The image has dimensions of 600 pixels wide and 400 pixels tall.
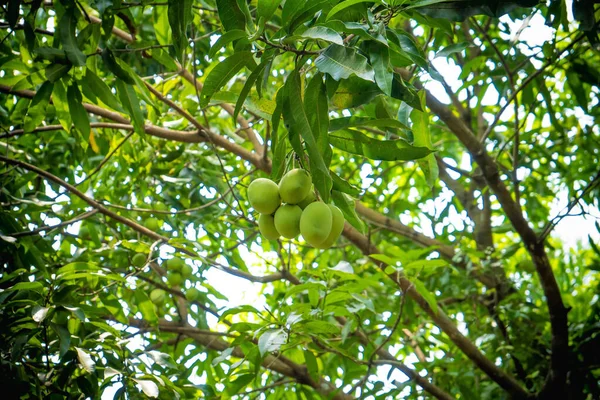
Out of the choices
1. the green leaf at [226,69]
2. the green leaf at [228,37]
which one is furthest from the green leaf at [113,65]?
the green leaf at [228,37]

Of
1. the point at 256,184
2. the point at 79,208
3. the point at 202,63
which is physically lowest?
the point at 256,184

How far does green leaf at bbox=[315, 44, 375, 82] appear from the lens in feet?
4.36

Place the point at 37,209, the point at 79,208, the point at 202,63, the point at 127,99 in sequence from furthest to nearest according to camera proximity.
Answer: the point at 202,63
the point at 79,208
the point at 37,209
the point at 127,99

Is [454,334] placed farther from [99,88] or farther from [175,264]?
[99,88]

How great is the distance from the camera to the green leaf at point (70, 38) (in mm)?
1863

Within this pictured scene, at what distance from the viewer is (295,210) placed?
66.8 inches

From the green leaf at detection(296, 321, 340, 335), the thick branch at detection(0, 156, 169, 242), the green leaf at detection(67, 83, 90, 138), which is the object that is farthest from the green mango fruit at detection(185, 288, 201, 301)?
the green leaf at detection(67, 83, 90, 138)

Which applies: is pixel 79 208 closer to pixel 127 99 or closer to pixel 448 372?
pixel 127 99

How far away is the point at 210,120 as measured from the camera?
3410 millimetres

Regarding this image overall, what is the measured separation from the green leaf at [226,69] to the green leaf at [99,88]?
0.63 meters

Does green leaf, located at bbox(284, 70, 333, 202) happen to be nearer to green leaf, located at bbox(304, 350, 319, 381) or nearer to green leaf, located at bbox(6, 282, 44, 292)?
green leaf, located at bbox(6, 282, 44, 292)

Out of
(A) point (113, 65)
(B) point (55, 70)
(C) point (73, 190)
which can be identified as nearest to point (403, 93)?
(A) point (113, 65)

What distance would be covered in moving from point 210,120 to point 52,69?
1.50 meters

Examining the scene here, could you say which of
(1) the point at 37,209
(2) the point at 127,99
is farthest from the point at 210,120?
(2) the point at 127,99
